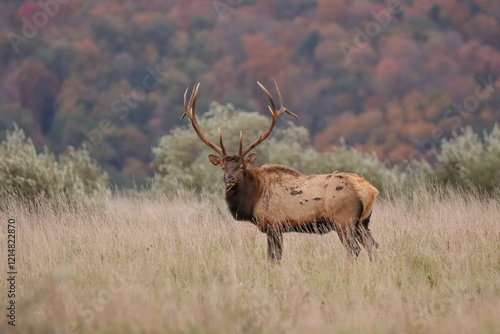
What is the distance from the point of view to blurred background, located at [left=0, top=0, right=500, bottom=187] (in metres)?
45.2

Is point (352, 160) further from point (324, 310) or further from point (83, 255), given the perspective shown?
point (324, 310)

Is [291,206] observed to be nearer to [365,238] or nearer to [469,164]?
[365,238]

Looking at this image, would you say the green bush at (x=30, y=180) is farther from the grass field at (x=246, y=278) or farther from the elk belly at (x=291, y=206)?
the elk belly at (x=291, y=206)

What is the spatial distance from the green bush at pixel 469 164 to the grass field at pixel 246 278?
221 inches

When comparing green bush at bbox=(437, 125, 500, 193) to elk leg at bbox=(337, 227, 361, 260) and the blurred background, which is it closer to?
elk leg at bbox=(337, 227, 361, 260)

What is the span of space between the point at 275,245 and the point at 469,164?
9.51 m

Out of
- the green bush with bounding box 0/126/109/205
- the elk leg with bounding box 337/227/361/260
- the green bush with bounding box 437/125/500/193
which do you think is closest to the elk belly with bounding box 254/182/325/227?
the elk leg with bounding box 337/227/361/260

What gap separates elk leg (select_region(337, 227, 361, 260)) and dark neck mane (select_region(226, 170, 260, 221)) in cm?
115

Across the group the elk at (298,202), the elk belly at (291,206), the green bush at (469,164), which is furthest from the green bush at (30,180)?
the green bush at (469,164)

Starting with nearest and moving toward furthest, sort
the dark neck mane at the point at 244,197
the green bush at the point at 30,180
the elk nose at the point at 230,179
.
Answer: the elk nose at the point at 230,179 → the dark neck mane at the point at 244,197 → the green bush at the point at 30,180

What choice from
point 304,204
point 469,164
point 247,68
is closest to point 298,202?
point 304,204

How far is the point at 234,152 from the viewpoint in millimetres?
22141

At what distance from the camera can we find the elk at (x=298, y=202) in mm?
9789

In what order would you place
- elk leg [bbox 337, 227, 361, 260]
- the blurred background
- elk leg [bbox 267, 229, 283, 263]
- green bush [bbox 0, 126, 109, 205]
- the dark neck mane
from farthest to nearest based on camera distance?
the blurred background
green bush [bbox 0, 126, 109, 205]
the dark neck mane
elk leg [bbox 267, 229, 283, 263]
elk leg [bbox 337, 227, 361, 260]
